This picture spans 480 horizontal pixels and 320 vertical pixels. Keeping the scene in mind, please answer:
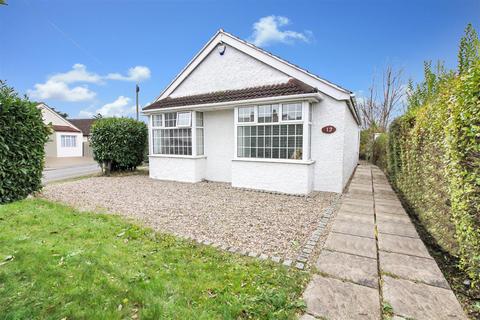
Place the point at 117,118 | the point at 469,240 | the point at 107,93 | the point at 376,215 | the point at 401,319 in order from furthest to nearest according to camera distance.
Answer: the point at 107,93 < the point at 117,118 < the point at 376,215 < the point at 469,240 < the point at 401,319

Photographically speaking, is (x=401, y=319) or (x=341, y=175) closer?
(x=401, y=319)

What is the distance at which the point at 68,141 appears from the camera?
3269 cm

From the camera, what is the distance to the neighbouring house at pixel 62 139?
30.6m

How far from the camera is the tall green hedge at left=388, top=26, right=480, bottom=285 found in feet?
9.01

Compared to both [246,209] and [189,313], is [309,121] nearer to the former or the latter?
[246,209]

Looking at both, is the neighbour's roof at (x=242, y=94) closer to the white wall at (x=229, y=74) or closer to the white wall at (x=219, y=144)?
the white wall at (x=229, y=74)

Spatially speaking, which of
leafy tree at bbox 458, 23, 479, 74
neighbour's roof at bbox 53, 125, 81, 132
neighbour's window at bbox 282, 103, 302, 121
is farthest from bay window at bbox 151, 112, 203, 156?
neighbour's roof at bbox 53, 125, 81, 132

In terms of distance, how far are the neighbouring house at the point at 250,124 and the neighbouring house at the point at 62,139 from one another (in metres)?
28.4

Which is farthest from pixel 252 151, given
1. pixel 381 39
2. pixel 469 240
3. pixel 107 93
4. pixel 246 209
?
pixel 107 93

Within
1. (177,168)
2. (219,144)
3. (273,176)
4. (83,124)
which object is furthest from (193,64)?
(83,124)

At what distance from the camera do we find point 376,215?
5758mm

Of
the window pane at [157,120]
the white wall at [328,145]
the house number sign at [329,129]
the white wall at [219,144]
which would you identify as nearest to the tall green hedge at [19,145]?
the window pane at [157,120]

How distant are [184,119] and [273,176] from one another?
5142mm

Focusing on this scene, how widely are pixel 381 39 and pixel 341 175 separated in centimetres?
1295
